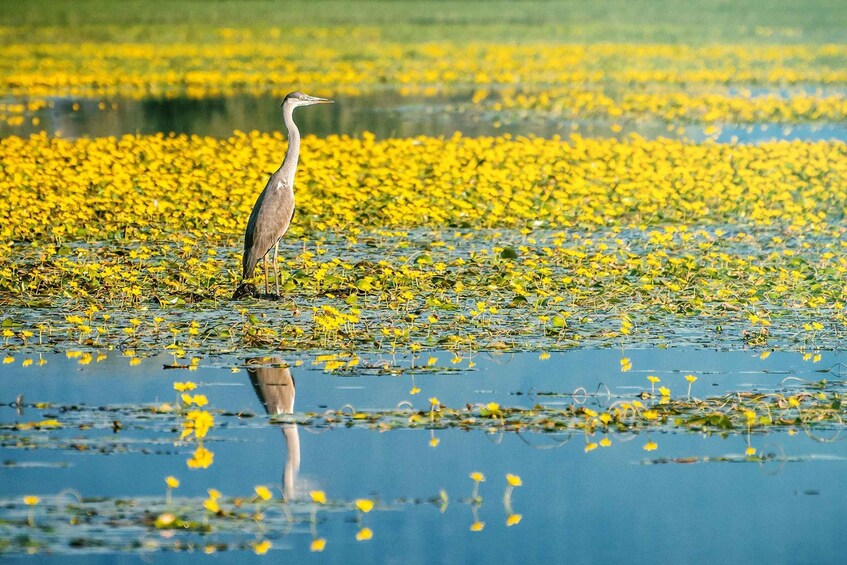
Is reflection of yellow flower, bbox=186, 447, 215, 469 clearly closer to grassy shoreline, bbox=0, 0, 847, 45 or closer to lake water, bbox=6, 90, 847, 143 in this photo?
lake water, bbox=6, 90, 847, 143

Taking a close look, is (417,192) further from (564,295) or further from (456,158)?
(564,295)

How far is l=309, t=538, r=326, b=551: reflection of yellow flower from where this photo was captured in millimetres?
6926

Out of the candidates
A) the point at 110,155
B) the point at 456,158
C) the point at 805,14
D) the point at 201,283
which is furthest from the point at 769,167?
the point at 805,14

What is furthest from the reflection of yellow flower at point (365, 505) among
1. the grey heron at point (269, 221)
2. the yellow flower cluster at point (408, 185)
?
the yellow flower cluster at point (408, 185)

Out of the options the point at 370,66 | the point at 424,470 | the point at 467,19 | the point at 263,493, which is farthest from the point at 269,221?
the point at 467,19

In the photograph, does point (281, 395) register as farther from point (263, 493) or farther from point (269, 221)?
point (269, 221)

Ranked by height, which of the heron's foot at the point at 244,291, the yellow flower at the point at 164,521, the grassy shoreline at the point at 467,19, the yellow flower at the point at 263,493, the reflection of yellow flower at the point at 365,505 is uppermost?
the grassy shoreline at the point at 467,19

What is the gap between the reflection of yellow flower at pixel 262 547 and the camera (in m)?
6.88

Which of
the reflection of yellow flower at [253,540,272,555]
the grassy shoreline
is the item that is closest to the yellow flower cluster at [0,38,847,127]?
the grassy shoreline

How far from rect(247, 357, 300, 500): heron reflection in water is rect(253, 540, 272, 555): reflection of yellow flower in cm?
63

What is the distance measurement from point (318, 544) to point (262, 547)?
9.6 inches

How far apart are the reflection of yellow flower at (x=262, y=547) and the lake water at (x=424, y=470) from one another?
0.04 m

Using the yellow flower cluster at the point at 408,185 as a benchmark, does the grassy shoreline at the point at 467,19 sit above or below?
above

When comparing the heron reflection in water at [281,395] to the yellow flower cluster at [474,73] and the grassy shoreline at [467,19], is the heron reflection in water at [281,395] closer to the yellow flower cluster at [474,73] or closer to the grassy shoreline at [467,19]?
the yellow flower cluster at [474,73]
